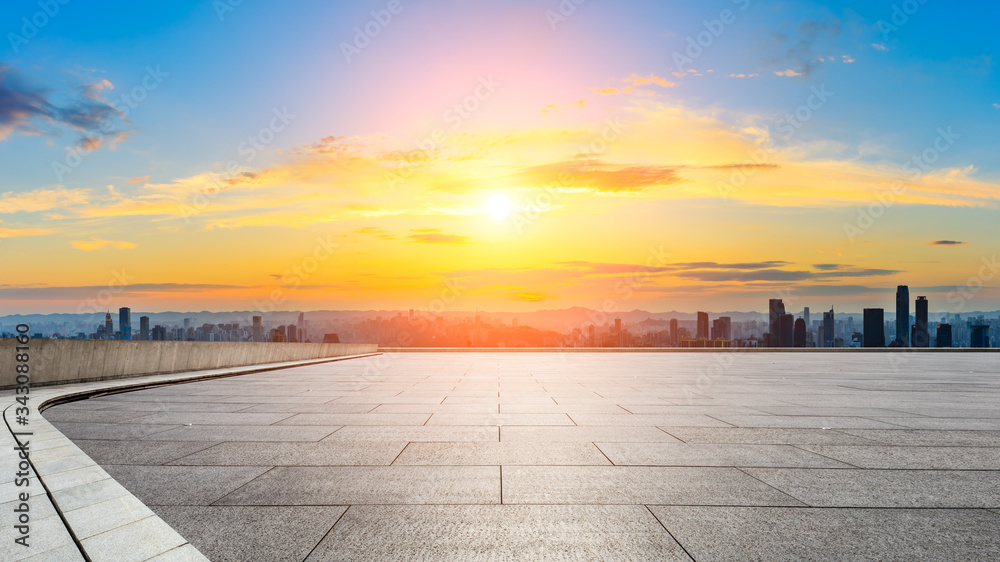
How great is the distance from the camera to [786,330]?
353 ft

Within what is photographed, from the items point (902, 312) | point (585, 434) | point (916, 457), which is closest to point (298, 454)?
point (585, 434)

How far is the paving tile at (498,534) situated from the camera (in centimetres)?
438

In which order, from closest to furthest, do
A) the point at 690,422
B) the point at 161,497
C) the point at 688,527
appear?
the point at 688,527 → the point at 161,497 → the point at 690,422

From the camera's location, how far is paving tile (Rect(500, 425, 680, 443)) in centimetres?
867

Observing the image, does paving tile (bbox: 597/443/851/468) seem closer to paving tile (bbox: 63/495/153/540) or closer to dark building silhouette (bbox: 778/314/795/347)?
paving tile (bbox: 63/495/153/540)

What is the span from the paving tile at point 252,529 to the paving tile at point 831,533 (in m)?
2.96

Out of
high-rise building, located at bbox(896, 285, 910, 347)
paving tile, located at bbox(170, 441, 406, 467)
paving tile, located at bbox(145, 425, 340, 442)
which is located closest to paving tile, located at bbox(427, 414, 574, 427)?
paving tile, located at bbox(145, 425, 340, 442)

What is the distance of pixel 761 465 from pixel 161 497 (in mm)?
6595

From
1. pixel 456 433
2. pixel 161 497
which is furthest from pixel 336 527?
pixel 456 433

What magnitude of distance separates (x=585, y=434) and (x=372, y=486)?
3.97m

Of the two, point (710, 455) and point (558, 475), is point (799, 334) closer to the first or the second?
point (710, 455)

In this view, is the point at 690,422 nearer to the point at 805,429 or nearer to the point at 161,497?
the point at 805,429

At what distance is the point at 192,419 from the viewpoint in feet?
35.0

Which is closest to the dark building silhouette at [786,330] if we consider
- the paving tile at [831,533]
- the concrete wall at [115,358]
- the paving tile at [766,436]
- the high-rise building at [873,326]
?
the high-rise building at [873,326]
